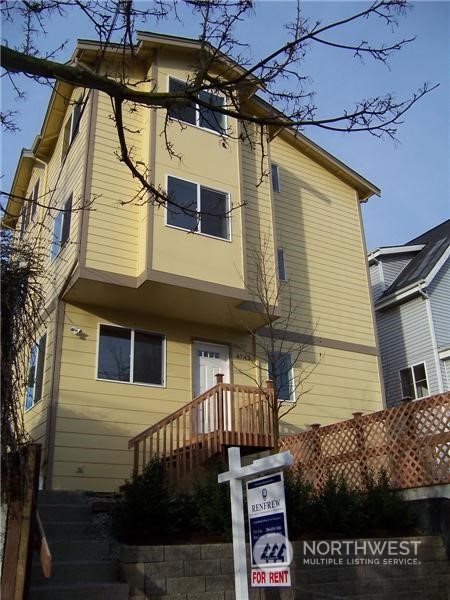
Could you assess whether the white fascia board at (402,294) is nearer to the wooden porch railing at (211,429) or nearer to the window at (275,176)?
the window at (275,176)

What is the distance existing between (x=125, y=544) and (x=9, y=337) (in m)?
2.86

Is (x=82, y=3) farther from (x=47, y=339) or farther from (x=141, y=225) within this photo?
(x=47, y=339)

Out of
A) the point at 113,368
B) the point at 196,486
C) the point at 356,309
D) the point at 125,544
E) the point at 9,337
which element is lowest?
the point at 125,544

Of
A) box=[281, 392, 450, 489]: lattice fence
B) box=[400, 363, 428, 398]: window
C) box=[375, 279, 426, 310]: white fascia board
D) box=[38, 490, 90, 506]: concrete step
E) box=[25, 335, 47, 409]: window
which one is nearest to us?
box=[38, 490, 90, 506]: concrete step

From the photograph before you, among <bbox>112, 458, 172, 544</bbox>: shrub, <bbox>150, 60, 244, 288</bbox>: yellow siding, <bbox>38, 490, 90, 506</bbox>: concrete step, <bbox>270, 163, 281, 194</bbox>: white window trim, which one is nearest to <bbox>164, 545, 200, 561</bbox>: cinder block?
<bbox>112, 458, 172, 544</bbox>: shrub

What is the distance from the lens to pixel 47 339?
1135 centimetres

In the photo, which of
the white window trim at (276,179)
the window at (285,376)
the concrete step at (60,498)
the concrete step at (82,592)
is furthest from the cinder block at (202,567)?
the white window trim at (276,179)

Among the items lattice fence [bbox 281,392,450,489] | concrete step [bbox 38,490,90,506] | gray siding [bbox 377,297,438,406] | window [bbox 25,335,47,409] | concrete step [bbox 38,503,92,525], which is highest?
gray siding [bbox 377,297,438,406]

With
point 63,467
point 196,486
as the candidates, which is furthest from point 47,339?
point 196,486

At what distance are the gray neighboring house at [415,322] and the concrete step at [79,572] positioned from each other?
13.0m

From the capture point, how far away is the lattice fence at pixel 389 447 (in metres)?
8.52

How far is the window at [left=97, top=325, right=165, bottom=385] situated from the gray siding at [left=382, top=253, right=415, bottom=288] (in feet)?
36.4

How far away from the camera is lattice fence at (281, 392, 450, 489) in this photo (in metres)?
8.52

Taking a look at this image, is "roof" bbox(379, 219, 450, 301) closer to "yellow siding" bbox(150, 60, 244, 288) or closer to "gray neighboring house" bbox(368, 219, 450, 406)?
"gray neighboring house" bbox(368, 219, 450, 406)
